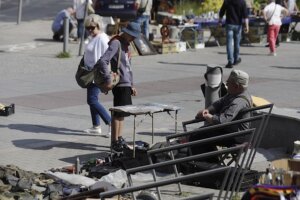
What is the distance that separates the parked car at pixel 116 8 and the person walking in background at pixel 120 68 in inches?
632

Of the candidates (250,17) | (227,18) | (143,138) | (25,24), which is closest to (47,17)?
(25,24)

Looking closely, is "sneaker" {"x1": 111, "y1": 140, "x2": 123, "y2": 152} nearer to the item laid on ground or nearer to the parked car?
the item laid on ground

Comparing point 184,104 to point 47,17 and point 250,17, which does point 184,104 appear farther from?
point 47,17

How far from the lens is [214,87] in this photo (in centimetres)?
1074

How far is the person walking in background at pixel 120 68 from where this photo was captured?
10.2m

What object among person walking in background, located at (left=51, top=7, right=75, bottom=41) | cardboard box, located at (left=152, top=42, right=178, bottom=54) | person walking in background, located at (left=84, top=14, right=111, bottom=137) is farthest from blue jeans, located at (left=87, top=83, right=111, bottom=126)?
person walking in background, located at (left=51, top=7, right=75, bottom=41)

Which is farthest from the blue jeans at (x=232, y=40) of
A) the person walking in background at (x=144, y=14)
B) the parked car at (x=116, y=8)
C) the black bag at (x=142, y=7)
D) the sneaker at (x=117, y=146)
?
the sneaker at (x=117, y=146)

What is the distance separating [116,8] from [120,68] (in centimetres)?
1667

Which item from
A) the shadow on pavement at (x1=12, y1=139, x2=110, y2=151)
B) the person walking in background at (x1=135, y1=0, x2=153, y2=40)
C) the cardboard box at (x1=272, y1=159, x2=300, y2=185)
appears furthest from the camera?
the person walking in background at (x1=135, y1=0, x2=153, y2=40)

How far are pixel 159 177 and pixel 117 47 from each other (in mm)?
1942

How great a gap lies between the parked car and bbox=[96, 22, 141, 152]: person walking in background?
52.7 feet

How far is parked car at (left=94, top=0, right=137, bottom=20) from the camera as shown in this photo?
2661 cm

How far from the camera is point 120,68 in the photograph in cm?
1048

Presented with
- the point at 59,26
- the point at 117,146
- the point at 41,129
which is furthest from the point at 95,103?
the point at 59,26
